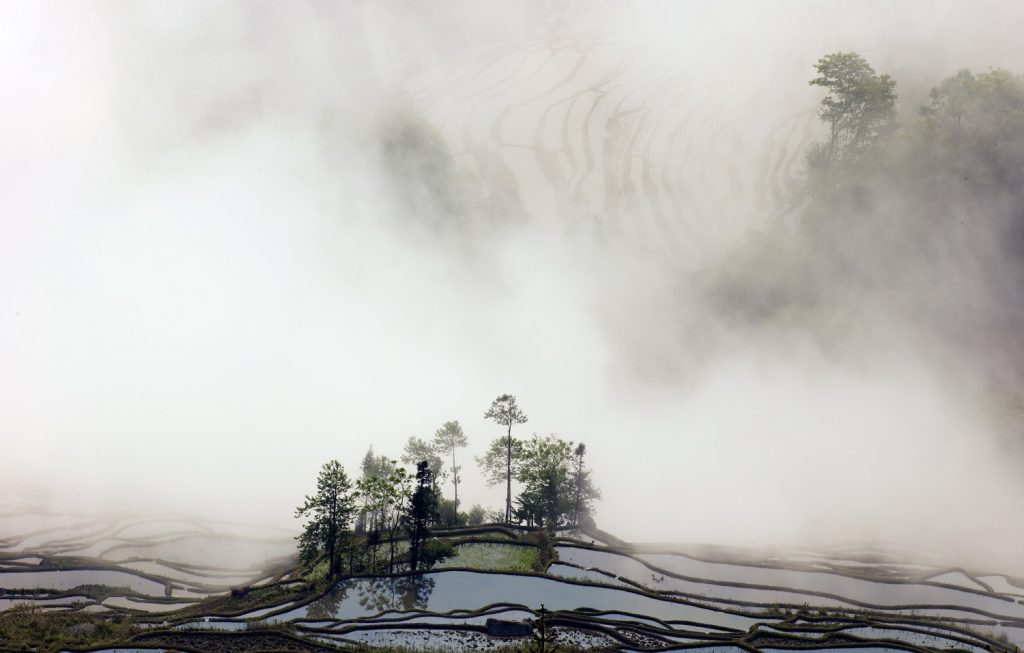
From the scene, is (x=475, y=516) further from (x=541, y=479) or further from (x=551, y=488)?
(x=551, y=488)

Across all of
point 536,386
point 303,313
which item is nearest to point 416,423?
point 536,386

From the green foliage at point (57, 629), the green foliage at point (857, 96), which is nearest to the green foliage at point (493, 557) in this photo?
the green foliage at point (57, 629)

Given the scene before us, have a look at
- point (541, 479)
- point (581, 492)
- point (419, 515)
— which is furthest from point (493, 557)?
point (581, 492)

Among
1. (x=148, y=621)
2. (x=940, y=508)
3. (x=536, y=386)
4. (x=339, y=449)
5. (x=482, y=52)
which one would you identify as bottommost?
(x=148, y=621)

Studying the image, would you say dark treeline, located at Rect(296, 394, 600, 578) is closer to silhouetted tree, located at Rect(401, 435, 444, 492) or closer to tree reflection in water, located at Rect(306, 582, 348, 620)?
silhouetted tree, located at Rect(401, 435, 444, 492)

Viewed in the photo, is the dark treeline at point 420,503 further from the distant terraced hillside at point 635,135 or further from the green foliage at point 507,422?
the distant terraced hillside at point 635,135

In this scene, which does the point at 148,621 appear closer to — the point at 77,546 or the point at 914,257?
the point at 77,546
